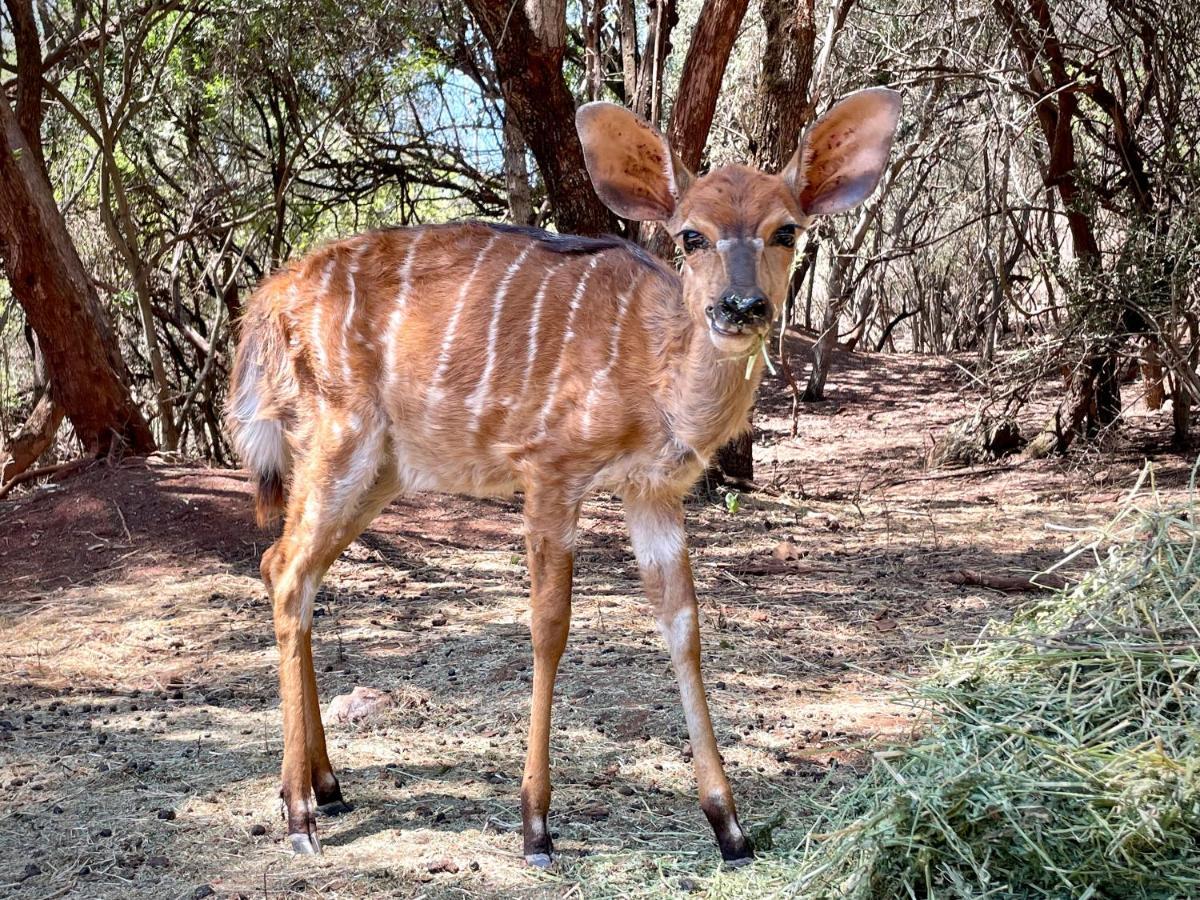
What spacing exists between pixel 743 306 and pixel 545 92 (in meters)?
4.26

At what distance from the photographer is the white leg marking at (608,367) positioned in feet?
12.0

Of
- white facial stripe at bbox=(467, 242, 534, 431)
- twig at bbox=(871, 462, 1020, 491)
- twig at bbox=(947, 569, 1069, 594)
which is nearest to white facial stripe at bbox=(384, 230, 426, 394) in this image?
white facial stripe at bbox=(467, 242, 534, 431)

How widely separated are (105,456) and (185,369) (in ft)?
17.5

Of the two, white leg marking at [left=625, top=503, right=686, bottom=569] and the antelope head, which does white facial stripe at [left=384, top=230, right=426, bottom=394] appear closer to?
the antelope head

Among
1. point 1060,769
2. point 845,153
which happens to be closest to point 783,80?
point 845,153

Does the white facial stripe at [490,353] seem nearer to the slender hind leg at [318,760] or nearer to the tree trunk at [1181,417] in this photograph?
the slender hind leg at [318,760]

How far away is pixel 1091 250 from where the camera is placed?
8.73 m

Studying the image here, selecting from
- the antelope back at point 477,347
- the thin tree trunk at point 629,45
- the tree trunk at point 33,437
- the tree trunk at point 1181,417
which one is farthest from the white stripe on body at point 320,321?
the tree trunk at point 1181,417

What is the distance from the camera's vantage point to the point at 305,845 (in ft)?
11.9

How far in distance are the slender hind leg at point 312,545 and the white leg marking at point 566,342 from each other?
605 millimetres

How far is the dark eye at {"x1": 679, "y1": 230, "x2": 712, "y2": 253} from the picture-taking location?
3.55 metres

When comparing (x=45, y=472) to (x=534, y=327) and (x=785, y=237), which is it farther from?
(x=785, y=237)

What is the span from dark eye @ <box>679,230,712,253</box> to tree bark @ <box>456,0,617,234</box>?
10.4 feet

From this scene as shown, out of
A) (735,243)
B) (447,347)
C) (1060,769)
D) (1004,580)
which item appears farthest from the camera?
(1004,580)
